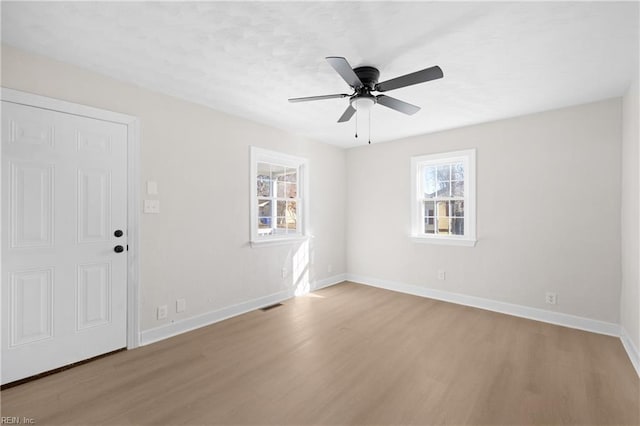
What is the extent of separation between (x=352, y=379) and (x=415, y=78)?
7.81ft

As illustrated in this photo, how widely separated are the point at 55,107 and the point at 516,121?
16.2 feet

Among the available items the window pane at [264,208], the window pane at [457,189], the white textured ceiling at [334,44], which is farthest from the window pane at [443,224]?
the window pane at [264,208]

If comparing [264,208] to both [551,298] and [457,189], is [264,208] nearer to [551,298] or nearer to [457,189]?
[457,189]

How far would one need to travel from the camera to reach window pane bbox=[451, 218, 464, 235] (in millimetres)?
4246

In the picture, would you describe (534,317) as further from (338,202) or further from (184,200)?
(184,200)

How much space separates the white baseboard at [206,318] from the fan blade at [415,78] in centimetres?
304

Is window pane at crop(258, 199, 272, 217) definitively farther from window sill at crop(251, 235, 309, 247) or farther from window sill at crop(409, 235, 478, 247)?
window sill at crop(409, 235, 478, 247)

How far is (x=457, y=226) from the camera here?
14.1 ft

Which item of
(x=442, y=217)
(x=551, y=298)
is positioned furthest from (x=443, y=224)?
(x=551, y=298)

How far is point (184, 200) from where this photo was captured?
10.5 ft

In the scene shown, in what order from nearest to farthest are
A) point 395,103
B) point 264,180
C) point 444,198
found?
point 395,103 → point 264,180 → point 444,198

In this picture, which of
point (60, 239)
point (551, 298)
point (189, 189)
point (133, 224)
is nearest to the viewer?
point (60, 239)

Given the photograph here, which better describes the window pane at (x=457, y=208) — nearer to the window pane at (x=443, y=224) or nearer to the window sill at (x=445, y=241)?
the window pane at (x=443, y=224)

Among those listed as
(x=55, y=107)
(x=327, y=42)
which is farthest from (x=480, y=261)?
(x=55, y=107)
